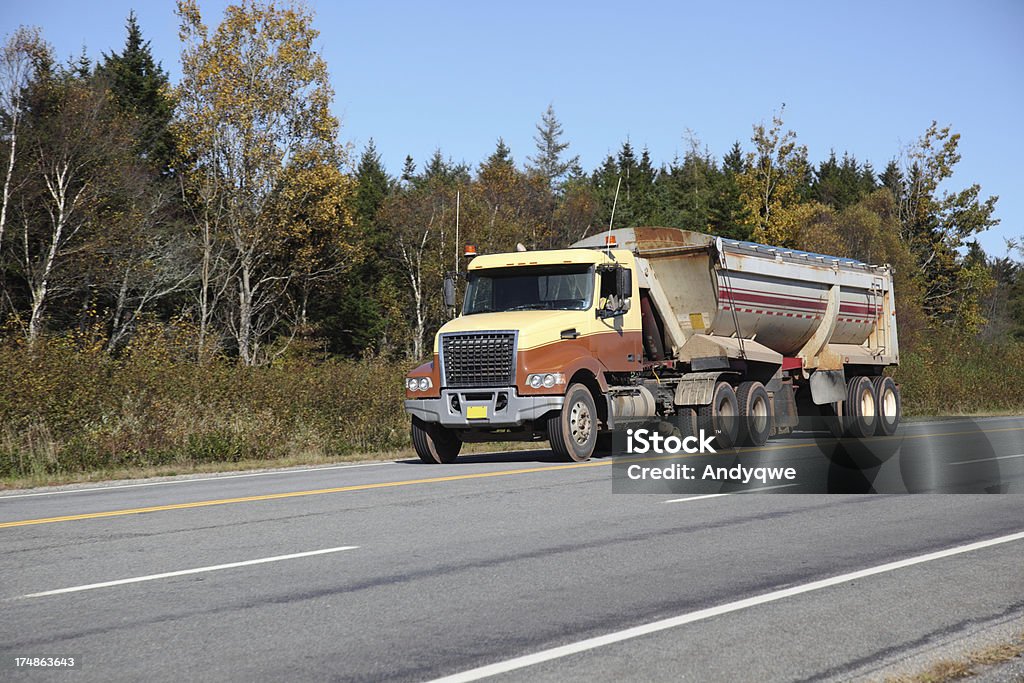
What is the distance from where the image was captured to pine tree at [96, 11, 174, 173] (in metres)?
54.0

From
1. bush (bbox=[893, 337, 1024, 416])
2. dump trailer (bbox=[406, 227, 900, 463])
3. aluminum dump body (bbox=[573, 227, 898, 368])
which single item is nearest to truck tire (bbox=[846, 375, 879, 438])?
dump trailer (bbox=[406, 227, 900, 463])

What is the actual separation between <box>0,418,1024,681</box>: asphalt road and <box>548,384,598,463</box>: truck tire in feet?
12.5

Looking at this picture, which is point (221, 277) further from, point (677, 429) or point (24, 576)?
point (24, 576)

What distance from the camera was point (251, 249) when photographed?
153ft

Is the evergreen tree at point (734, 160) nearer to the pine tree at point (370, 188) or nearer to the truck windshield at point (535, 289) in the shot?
the pine tree at point (370, 188)

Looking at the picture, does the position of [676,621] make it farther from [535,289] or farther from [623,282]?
[535,289]

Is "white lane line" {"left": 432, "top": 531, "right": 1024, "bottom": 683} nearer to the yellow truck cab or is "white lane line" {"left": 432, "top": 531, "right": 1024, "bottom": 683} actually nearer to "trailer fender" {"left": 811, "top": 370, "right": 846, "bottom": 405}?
the yellow truck cab

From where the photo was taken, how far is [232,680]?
5234 mm

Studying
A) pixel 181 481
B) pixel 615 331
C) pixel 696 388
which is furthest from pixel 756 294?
pixel 181 481

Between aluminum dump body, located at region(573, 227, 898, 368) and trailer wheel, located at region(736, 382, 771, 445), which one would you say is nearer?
aluminum dump body, located at region(573, 227, 898, 368)

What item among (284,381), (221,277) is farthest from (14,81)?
(284,381)

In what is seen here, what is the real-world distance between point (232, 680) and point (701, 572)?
3.78 metres

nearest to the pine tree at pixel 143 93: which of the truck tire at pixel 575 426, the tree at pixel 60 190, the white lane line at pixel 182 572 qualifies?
the tree at pixel 60 190

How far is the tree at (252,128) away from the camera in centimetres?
4478
